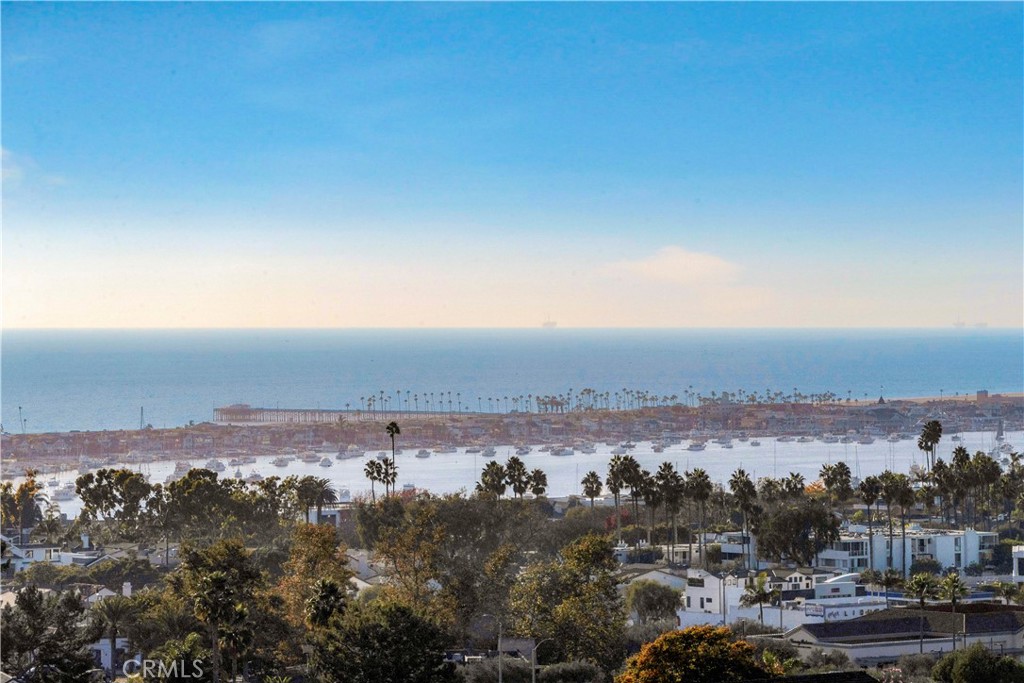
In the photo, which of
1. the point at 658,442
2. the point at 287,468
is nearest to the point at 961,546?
the point at 287,468

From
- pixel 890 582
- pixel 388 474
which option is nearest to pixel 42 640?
pixel 890 582

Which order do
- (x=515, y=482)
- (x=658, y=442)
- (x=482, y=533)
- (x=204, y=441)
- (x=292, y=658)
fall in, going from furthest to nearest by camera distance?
(x=658, y=442), (x=204, y=441), (x=515, y=482), (x=482, y=533), (x=292, y=658)

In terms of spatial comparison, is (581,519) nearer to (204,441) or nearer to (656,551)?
(656,551)

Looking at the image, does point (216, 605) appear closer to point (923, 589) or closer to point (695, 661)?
point (695, 661)

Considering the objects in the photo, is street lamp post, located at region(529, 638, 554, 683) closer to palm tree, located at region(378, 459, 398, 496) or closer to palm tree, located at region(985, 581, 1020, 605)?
palm tree, located at region(985, 581, 1020, 605)

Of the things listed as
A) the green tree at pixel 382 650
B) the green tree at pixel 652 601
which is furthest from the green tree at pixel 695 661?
the green tree at pixel 652 601

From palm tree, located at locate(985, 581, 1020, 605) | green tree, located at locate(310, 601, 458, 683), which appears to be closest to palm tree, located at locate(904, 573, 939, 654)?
palm tree, located at locate(985, 581, 1020, 605)
